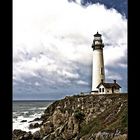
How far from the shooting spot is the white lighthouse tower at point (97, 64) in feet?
75.8

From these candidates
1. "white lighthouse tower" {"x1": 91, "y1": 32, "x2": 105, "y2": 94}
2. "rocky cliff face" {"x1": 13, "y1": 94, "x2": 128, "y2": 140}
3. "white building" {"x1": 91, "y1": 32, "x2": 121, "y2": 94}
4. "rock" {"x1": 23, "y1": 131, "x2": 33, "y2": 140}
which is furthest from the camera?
"white lighthouse tower" {"x1": 91, "y1": 32, "x2": 105, "y2": 94}

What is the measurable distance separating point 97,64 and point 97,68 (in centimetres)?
28

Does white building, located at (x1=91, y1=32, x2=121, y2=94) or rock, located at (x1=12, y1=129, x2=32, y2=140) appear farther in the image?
white building, located at (x1=91, y1=32, x2=121, y2=94)

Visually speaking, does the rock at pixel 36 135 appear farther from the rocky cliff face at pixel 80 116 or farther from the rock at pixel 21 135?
the rock at pixel 21 135

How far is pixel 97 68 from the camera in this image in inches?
930

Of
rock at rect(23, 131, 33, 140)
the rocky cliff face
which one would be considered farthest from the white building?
rock at rect(23, 131, 33, 140)

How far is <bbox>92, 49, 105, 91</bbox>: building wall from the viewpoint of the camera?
23.1 m

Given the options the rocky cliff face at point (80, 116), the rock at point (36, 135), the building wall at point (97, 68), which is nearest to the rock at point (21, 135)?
the rocky cliff face at point (80, 116)

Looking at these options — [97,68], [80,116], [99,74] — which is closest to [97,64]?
[97,68]

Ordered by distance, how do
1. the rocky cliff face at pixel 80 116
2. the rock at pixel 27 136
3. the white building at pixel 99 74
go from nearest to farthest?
1. the rocky cliff face at pixel 80 116
2. the rock at pixel 27 136
3. the white building at pixel 99 74

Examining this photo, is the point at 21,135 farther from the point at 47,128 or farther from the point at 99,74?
the point at 99,74

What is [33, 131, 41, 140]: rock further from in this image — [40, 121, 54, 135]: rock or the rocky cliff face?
[40, 121, 54, 135]: rock
